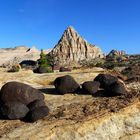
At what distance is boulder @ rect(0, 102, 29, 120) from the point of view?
35.2 meters

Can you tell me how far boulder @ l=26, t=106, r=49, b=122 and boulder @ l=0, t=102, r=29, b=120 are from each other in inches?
36.8

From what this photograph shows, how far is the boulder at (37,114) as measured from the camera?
111ft

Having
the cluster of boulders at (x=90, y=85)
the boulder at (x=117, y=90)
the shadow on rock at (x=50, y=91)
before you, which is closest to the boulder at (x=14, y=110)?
the cluster of boulders at (x=90, y=85)

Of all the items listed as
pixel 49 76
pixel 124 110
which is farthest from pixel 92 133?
pixel 49 76

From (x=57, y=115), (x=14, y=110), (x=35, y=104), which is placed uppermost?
(x=35, y=104)

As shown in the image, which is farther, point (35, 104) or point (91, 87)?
point (91, 87)

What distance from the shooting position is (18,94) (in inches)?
1508

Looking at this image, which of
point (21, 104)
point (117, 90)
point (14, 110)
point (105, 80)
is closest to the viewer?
point (14, 110)

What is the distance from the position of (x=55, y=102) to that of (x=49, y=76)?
46.2 ft

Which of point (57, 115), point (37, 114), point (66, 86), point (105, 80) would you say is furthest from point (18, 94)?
point (105, 80)

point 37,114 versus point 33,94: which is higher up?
point 33,94

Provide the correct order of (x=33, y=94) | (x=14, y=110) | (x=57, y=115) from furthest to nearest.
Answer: (x=33, y=94) → (x=14, y=110) → (x=57, y=115)

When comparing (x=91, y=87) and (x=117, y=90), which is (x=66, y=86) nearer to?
(x=91, y=87)

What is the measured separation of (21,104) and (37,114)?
312 centimetres
